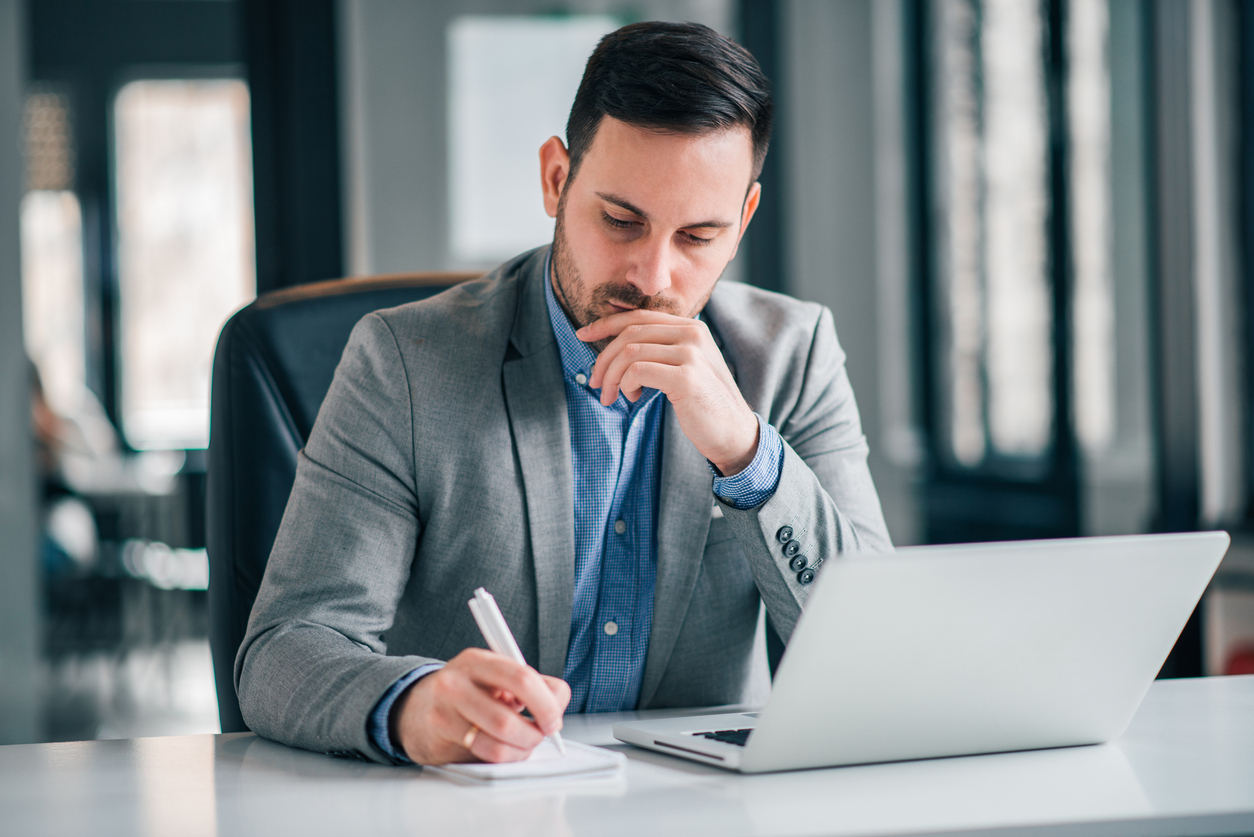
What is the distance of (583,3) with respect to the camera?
332 centimetres

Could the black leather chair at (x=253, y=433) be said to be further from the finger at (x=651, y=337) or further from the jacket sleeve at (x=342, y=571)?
the finger at (x=651, y=337)

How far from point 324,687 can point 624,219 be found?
0.49 metres

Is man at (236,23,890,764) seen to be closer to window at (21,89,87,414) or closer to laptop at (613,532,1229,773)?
laptop at (613,532,1229,773)

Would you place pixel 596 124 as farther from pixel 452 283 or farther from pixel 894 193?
pixel 894 193

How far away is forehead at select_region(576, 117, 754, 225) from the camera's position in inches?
41.8

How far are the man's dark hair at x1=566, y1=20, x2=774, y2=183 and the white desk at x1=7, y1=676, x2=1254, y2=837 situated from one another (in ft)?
1.88

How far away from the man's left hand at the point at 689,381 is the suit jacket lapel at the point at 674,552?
13 centimetres

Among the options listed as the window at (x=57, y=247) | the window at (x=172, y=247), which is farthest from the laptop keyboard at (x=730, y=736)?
the window at (x=57, y=247)

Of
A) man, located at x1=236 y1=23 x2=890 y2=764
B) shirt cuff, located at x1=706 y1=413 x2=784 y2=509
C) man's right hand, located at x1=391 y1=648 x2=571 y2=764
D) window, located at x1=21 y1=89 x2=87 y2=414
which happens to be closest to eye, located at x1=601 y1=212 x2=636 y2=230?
man, located at x1=236 y1=23 x2=890 y2=764

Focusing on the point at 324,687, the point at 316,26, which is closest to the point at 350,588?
the point at 324,687

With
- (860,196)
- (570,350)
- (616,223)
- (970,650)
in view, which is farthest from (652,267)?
(860,196)

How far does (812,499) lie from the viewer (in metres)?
1.03

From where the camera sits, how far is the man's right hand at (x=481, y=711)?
739mm

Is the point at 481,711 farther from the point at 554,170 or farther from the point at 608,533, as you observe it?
the point at 554,170
